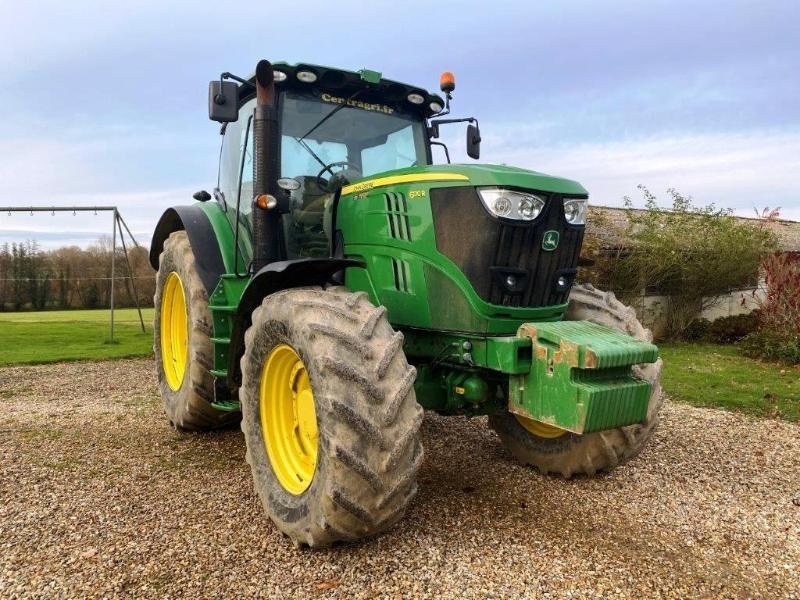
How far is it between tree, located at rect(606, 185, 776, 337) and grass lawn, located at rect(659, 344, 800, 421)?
1.93 meters

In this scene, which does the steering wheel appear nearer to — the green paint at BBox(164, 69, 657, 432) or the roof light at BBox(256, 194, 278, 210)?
the green paint at BBox(164, 69, 657, 432)

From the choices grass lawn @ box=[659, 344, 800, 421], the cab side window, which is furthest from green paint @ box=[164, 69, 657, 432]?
grass lawn @ box=[659, 344, 800, 421]

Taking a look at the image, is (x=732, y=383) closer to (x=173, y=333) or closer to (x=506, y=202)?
(x=506, y=202)

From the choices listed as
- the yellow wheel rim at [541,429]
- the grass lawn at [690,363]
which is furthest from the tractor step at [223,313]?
the grass lawn at [690,363]

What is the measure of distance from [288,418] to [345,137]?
2088 millimetres

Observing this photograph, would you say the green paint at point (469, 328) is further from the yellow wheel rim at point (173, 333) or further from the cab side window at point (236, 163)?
the yellow wheel rim at point (173, 333)

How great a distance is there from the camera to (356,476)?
9.46 feet

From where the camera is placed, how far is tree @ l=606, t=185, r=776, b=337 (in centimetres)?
1346

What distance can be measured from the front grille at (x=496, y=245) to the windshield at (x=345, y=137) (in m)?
1.24

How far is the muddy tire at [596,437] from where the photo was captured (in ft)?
13.3

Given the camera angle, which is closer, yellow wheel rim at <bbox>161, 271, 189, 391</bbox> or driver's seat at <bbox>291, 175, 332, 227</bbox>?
driver's seat at <bbox>291, 175, 332, 227</bbox>

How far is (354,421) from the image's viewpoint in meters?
2.88

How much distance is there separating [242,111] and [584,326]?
3.15 m

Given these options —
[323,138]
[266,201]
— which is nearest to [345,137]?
[323,138]
